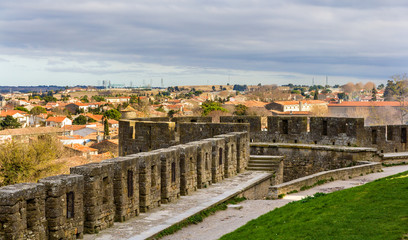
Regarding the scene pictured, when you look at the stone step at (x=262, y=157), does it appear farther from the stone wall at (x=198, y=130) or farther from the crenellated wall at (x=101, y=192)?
the crenellated wall at (x=101, y=192)

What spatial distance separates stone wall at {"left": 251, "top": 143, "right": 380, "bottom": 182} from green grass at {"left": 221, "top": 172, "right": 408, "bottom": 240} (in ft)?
27.7

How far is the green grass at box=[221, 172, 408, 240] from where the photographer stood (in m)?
8.40

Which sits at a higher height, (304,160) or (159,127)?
(159,127)

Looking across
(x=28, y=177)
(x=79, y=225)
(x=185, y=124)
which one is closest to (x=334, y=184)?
(x=185, y=124)

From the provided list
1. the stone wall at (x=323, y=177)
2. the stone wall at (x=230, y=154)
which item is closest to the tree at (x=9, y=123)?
the stone wall at (x=230, y=154)

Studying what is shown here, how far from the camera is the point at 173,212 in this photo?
12.8 metres

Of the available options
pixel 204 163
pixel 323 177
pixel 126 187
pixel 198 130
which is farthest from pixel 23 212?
pixel 198 130

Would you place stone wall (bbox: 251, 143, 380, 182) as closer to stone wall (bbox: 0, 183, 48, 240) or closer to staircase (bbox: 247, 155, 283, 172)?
staircase (bbox: 247, 155, 283, 172)

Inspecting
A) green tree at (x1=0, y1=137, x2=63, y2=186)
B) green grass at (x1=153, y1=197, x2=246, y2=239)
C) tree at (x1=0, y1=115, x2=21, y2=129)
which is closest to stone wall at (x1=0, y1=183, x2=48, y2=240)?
green grass at (x1=153, y1=197, x2=246, y2=239)

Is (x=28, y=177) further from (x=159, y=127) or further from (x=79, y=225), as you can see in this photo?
(x=79, y=225)

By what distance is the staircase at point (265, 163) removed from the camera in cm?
1984

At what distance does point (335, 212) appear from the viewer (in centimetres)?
1020

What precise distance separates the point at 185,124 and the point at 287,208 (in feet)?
31.2

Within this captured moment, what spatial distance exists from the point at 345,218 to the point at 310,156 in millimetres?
12120
